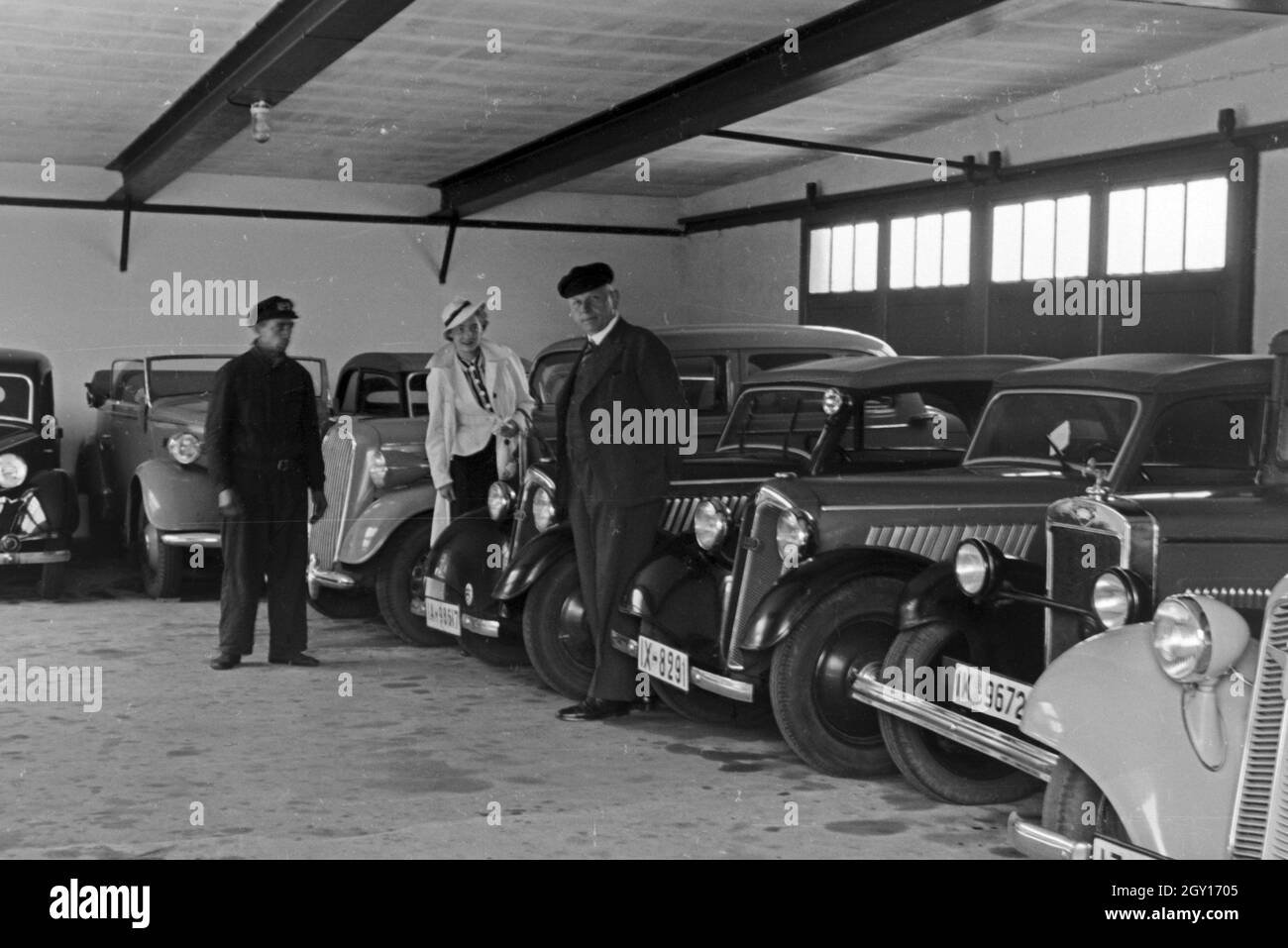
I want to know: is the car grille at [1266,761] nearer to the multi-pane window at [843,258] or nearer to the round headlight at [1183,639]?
the round headlight at [1183,639]

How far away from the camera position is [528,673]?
5691 mm

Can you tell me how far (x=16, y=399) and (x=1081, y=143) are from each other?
5.18 meters

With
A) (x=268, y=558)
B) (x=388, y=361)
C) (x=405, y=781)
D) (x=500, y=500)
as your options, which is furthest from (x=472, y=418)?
(x=405, y=781)

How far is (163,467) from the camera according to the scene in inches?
292

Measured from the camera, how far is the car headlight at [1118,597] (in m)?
3.29

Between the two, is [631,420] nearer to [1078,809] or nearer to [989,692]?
[989,692]

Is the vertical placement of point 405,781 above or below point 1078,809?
below

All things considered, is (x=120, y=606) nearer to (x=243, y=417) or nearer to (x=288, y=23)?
(x=243, y=417)

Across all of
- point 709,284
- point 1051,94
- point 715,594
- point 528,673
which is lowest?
point 528,673

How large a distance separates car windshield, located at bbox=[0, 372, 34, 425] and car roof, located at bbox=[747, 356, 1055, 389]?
4011 mm

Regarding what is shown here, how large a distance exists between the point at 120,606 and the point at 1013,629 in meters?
4.85

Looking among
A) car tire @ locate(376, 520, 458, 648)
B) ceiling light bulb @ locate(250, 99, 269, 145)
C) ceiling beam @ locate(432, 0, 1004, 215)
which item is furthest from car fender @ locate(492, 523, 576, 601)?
ceiling light bulb @ locate(250, 99, 269, 145)

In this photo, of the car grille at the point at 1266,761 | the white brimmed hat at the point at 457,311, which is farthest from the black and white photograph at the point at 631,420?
the car grille at the point at 1266,761

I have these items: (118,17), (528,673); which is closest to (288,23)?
(118,17)
